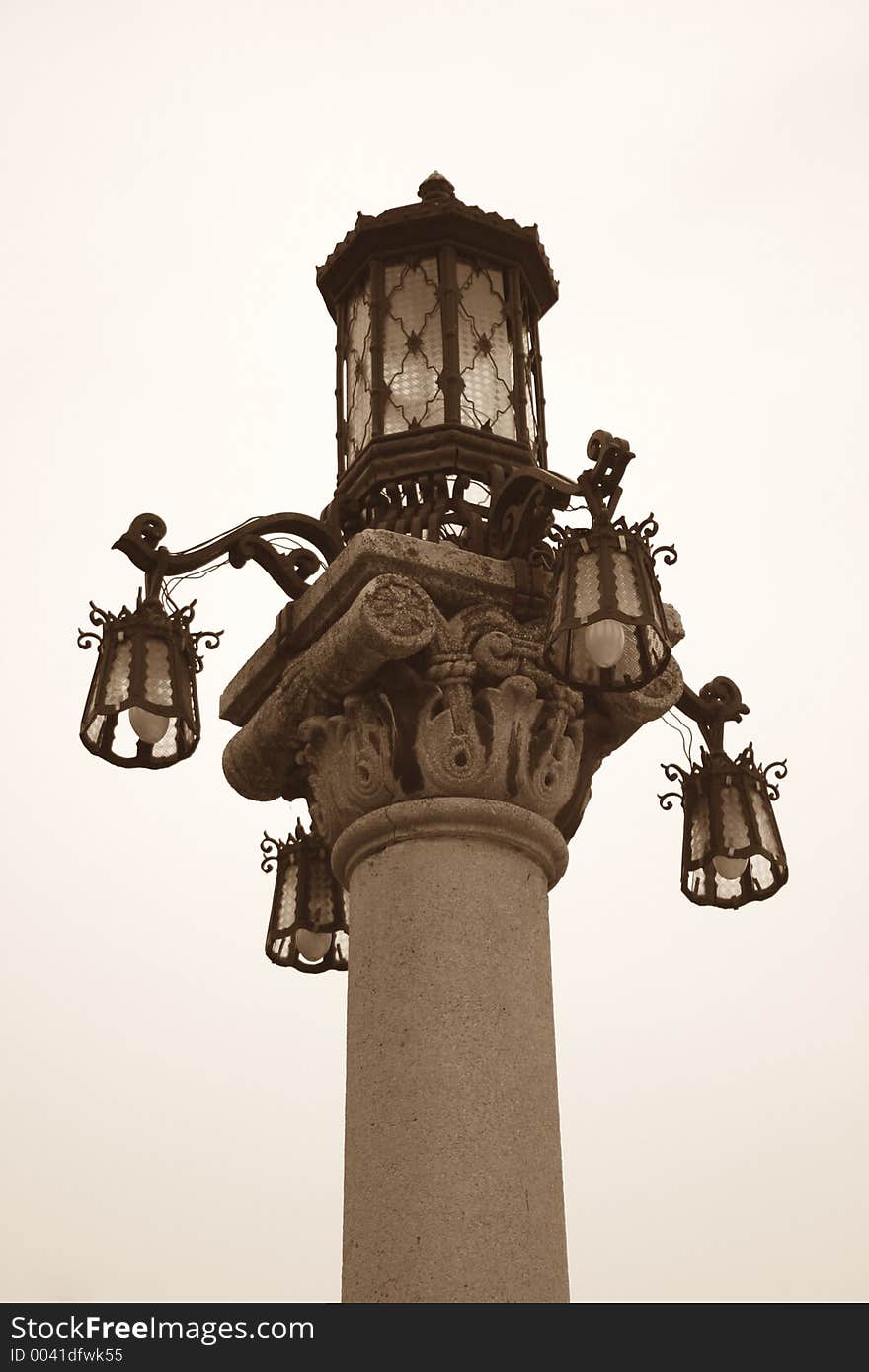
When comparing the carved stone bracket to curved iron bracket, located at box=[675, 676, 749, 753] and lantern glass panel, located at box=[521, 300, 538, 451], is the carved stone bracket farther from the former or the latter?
lantern glass panel, located at box=[521, 300, 538, 451]

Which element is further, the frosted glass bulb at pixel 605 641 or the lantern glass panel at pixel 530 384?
the lantern glass panel at pixel 530 384

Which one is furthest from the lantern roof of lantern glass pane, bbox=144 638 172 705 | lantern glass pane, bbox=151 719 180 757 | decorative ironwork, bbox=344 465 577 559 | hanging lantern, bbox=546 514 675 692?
lantern glass pane, bbox=151 719 180 757

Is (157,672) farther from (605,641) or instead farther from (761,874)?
(761,874)

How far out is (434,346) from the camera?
926cm

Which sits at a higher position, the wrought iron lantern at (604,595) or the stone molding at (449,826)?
the wrought iron lantern at (604,595)

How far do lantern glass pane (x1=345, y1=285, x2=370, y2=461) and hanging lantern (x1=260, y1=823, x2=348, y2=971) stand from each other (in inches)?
84.4

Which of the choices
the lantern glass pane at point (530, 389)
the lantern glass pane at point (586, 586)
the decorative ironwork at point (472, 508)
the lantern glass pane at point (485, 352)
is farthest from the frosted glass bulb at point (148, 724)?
the lantern glass pane at point (530, 389)

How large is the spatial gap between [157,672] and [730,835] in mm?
2988

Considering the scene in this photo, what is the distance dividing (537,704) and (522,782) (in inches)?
14.1

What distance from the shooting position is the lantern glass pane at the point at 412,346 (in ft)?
29.8

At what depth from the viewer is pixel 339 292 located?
9.86 metres

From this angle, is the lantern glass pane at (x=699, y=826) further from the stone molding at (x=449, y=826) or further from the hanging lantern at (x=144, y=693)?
the hanging lantern at (x=144, y=693)

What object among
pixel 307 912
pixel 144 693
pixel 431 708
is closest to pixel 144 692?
pixel 144 693

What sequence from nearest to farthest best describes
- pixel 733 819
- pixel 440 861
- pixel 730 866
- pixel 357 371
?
1. pixel 440 861
2. pixel 730 866
3. pixel 733 819
4. pixel 357 371
